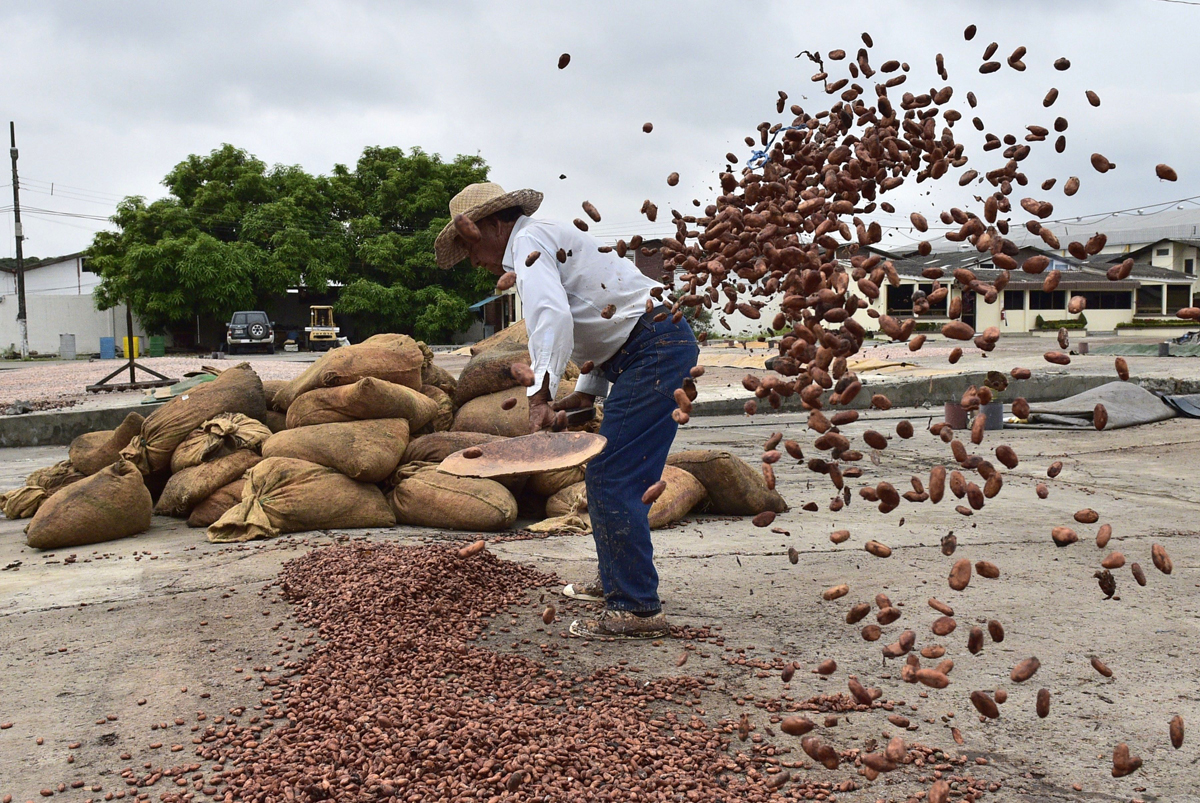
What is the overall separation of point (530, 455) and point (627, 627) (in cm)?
81

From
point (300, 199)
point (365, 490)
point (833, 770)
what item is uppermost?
point (300, 199)

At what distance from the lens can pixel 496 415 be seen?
5395 mm

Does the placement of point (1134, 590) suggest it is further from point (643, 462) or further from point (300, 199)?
point (300, 199)

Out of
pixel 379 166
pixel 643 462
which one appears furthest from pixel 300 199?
pixel 643 462

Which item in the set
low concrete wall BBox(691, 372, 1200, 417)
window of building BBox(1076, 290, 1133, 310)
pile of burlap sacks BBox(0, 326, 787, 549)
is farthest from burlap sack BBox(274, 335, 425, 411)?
window of building BBox(1076, 290, 1133, 310)

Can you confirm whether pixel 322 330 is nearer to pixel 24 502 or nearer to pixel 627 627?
pixel 24 502

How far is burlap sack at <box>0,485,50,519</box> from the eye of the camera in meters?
5.25

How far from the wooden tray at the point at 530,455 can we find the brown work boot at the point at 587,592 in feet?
3.23

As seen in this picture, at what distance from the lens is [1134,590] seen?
3514mm

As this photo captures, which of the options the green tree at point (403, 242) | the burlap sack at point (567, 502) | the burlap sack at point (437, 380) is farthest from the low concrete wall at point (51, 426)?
the green tree at point (403, 242)

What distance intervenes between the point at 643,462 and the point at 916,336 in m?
1.14

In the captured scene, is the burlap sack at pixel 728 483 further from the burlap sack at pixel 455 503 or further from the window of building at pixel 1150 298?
the window of building at pixel 1150 298

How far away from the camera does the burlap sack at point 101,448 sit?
5.30 meters

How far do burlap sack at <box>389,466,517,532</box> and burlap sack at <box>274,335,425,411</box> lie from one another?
0.78 meters
